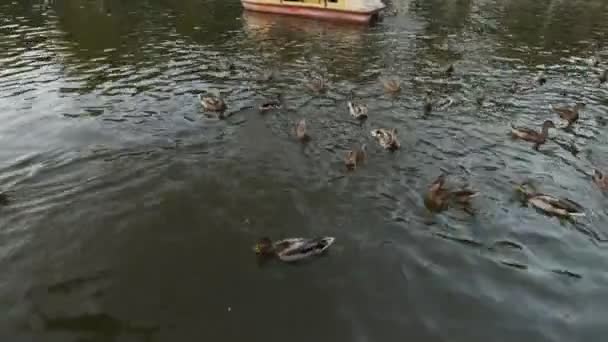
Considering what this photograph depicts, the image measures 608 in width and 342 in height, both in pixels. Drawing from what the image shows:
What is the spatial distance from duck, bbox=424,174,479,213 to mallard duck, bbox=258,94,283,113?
7.31 meters

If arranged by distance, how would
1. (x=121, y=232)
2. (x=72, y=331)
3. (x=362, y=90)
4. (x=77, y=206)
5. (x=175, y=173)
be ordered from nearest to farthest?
(x=72, y=331) → (x=121, y=232) → (x=77, y=206) → (x=175, y=173) → (x=362, y=90)

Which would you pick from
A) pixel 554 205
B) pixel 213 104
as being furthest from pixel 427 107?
pixel 213 104

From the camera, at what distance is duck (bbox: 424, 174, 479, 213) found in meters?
11.5

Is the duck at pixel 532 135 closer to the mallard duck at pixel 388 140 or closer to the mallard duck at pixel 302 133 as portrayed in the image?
the mallard duck at pixel 388 140

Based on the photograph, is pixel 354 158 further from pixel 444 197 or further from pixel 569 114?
pixel 569 114

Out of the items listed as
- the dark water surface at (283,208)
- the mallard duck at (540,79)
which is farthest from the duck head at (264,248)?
the mallard duck at (540,79)

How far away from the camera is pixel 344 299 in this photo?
29.3 ft

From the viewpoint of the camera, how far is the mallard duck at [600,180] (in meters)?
12.3

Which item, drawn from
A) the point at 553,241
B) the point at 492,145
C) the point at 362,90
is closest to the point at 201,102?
the point at 362,90

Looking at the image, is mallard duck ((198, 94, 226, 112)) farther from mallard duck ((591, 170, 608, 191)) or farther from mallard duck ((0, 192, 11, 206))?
mallard duck ((591, 170, 608, 191))

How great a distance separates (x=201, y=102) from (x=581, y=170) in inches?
490

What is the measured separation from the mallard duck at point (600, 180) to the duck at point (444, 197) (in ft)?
11.6

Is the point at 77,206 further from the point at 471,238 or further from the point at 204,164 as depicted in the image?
the point at 471,238

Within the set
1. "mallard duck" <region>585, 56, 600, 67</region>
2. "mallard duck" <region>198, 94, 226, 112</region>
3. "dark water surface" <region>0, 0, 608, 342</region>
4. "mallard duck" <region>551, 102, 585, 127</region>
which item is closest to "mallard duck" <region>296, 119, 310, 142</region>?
"dark water surface" <region>0, 0, 608, 342</region>
